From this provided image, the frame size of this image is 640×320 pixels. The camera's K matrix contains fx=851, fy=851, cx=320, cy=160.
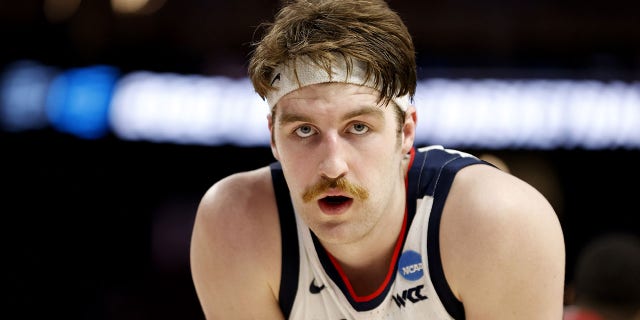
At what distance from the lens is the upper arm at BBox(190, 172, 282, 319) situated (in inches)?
104

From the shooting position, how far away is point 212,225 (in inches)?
107

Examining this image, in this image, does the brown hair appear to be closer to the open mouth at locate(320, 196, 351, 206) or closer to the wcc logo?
the open mouth at locate(320, 196, 351, 206)

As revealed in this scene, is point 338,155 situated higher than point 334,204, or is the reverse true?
point 338,155

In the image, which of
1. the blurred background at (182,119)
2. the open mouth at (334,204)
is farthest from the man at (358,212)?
the blurred background at (182,119)

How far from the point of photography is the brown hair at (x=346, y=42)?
8.00 feet

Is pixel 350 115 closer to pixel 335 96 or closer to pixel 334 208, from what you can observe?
pixel 335 96

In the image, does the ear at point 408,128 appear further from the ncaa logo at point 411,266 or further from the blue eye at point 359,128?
the ncaa logo at point 411,266

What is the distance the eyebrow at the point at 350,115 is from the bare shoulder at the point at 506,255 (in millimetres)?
367

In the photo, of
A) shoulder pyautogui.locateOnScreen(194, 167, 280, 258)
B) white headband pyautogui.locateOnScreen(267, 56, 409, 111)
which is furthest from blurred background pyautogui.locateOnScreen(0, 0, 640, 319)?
white headband pyautogui.locateOnScreen(267, 56, 409, 111)

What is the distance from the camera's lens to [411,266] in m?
2.56

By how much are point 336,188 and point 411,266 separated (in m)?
0.38

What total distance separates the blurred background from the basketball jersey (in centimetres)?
521

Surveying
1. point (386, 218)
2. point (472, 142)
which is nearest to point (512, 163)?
point (472, 142)

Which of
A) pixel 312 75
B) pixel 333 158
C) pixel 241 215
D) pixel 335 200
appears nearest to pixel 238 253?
pixel 241 215
